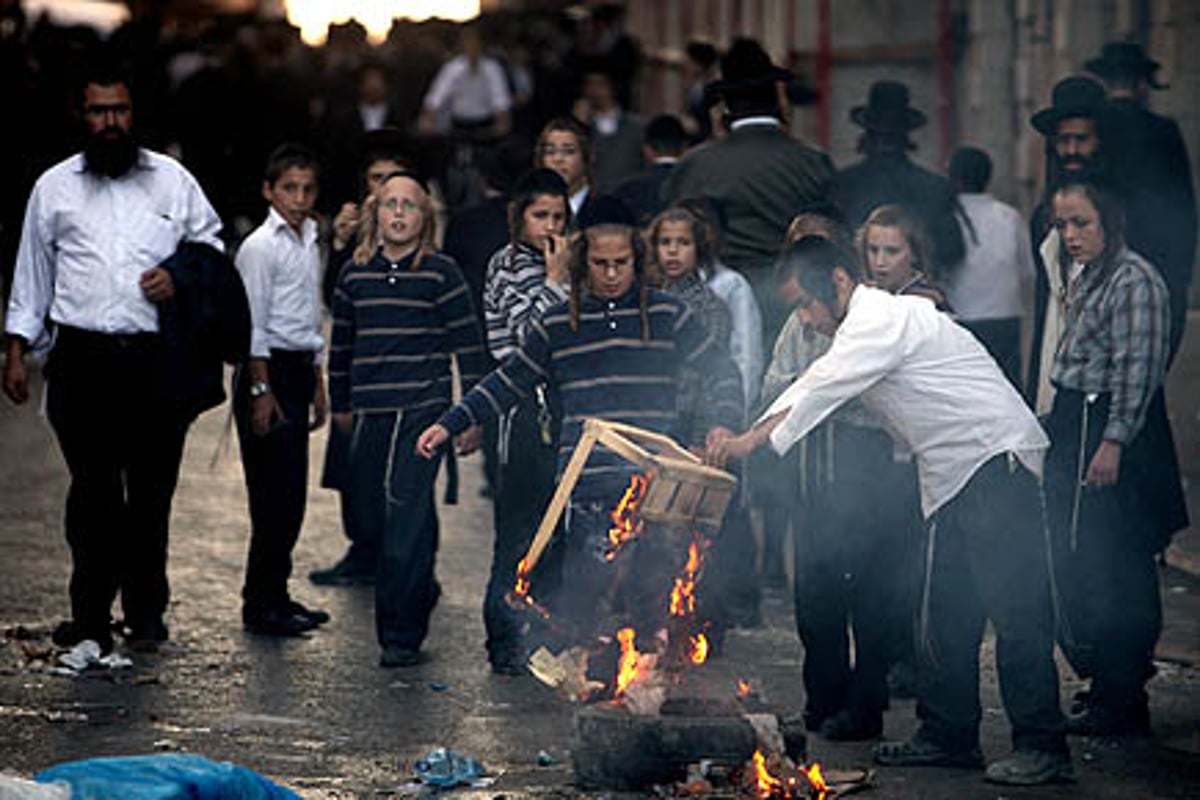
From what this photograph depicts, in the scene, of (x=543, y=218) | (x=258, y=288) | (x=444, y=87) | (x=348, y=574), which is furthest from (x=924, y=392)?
(x=444, y=87)

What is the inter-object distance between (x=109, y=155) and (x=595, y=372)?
1921 millimetres

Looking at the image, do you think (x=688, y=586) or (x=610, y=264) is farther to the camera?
(x=610, y=264)

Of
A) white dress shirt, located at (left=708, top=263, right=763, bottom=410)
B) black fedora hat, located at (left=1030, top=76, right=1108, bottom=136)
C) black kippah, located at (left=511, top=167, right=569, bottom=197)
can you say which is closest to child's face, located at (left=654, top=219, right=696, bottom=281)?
white dress shirt, located at (left=708, top=263, right=763, bottom=410)

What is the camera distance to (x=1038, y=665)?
8.64 metres

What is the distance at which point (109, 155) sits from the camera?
10.1 metres

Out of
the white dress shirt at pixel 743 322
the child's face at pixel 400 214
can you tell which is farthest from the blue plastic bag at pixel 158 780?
the white dress shirt at pixel 743 322

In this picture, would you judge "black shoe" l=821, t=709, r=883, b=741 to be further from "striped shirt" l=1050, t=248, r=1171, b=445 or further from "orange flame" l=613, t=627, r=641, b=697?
"striped shirt" l=1050, t=248, r=1171, b=445

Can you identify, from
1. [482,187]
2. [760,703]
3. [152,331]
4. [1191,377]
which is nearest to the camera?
[760,703]

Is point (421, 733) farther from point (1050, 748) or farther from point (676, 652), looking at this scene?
point (1050, 748)

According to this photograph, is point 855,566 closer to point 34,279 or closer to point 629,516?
point 629,516

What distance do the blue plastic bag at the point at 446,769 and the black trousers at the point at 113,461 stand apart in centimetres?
209

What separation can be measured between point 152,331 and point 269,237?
970 mm

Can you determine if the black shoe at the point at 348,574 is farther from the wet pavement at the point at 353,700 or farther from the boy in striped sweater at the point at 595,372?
the boy in striped sweater at the point at 595,372

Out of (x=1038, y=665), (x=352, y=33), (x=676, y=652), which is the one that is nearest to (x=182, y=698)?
(x=676, y=652)
